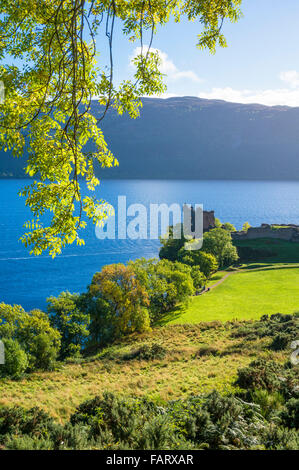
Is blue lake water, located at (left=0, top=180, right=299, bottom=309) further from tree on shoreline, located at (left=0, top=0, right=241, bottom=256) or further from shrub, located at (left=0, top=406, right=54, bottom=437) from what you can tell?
tree on shoreline, located at (left=0, top=0, right=241, bottom=256)

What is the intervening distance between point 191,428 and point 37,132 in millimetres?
6351

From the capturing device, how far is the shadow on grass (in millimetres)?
43184

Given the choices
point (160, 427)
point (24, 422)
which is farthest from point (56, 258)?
point (160, 427)

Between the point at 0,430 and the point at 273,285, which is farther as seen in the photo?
the point at 273,285

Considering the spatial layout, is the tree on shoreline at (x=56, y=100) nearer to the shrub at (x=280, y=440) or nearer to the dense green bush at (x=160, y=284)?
the shrub at (x=280, y=440)

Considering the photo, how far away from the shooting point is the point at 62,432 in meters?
6.25

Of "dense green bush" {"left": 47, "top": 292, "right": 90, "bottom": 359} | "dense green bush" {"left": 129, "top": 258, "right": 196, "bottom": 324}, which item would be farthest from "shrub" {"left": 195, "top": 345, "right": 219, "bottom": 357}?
"dense green bush" {"left": 129, "top": 258, "right": 196, "bottom": 324}

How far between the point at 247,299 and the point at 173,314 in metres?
10.6

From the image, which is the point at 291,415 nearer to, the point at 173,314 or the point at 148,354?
the point at 148,354

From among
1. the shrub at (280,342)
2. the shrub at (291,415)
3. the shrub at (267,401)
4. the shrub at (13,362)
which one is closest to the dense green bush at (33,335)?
the shrub at (13,362)

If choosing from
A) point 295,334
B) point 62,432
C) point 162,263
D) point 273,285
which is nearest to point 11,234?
point 162,263

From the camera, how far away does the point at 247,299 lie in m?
45.1
